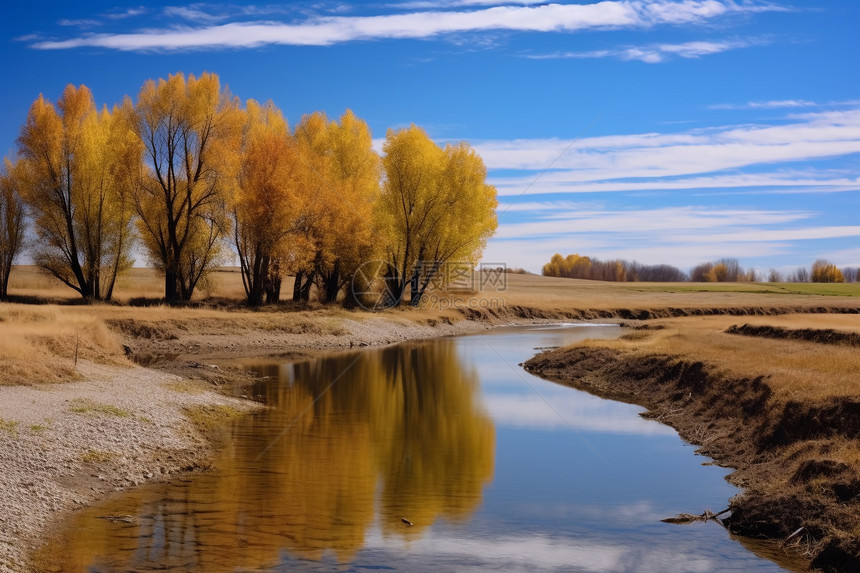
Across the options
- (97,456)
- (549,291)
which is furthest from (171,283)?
(549,291)

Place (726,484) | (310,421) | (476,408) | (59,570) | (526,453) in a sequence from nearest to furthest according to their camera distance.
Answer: (59,570)
(726,484)
(526,453)
(310,421)
(476,408)

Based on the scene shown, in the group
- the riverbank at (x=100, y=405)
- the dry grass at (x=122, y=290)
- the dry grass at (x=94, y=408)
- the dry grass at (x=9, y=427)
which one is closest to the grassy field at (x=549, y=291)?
the dry grass at (x=122, y=290)

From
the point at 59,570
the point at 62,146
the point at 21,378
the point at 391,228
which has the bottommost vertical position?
the point at 59,570

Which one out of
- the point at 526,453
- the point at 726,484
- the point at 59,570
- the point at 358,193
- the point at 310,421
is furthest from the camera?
the point at 358,193

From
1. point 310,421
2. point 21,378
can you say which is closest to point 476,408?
point 310,421

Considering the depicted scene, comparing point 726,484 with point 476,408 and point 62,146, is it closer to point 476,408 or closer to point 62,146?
point 476,408

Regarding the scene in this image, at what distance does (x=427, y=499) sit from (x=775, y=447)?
6.82m

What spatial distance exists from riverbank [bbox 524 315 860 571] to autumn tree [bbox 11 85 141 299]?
29143 millimetres

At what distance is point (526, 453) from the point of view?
56.7ft

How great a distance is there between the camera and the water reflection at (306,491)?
10.5 metres

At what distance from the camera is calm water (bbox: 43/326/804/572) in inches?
415

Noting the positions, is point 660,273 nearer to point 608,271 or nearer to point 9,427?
point 608,271

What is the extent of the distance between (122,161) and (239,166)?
21.6 feet
